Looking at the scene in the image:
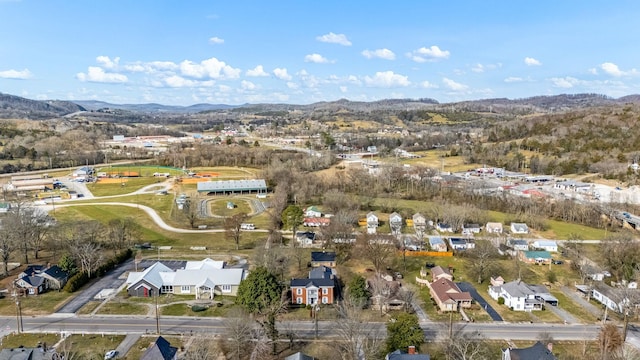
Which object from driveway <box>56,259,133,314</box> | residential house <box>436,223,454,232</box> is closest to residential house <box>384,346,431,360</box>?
driveway <box>56,259,133,314</box>

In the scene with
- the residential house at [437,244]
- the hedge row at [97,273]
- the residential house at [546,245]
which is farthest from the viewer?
the residential house at [546,245]

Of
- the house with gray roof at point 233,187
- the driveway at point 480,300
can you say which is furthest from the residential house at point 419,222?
the house with gray roof at point 233,187

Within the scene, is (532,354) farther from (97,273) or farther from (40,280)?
(40,280)

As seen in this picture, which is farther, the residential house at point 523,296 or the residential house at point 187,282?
the residential house at point 187,282

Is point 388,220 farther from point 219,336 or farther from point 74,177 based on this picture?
point 74,177

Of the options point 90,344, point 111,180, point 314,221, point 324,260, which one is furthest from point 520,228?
point 111,180

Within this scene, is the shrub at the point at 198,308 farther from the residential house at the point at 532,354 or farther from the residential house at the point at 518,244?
the residential house at the point at 518,244
